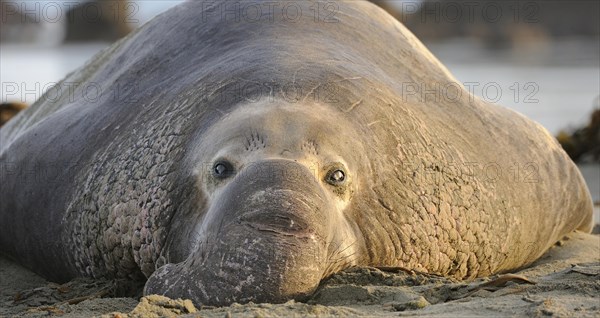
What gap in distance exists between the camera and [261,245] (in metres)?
3.84

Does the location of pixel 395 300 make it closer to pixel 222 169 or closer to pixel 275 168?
pixel 275 168

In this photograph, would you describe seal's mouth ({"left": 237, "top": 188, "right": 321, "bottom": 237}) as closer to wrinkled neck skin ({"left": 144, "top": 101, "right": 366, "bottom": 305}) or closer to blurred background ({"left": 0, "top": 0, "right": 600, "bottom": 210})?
wrinkled neck skin ({"left": 144, "top": 101, "right": 366, "bottom": 305})

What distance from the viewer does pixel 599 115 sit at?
9320 mm

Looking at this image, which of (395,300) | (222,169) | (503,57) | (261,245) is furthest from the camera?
(503,57)

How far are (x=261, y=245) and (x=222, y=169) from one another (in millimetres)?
518

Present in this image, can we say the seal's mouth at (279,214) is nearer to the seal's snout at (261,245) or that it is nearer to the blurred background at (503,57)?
the seal's snout at (261,245)

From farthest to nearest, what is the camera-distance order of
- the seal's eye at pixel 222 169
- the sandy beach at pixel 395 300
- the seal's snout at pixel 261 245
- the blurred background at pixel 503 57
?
the blurred background at pixel 503 57 → the seal's eye at pixel 222 169 → the seal's snout at pixel 261 245 → the sandy beach at pixel 395 300

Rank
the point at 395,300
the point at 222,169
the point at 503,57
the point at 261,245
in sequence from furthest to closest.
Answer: the point at 503,57
the point at 222,169
the point at 395,300
the point at 261,245

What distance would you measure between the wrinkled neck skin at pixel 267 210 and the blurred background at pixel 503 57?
2.84 m

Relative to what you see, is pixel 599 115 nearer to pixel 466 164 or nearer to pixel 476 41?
pixel 466 164

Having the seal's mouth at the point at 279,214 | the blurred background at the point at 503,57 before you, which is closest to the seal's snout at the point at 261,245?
the seal's mouth at the point at 279,214

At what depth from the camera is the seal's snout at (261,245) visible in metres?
3.84

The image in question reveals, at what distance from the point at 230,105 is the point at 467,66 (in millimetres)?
16218

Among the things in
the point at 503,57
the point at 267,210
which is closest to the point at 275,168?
the point at 267,210
